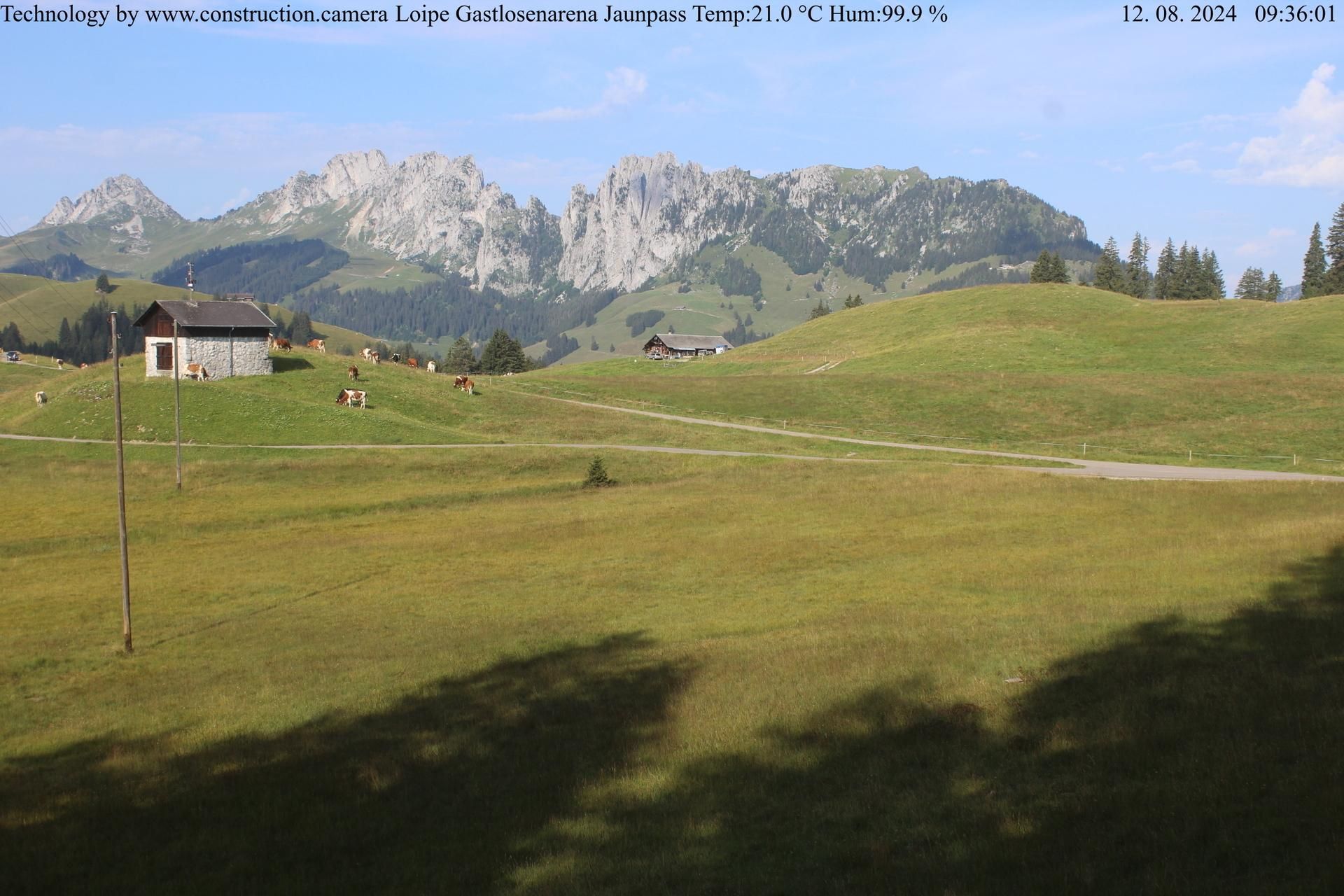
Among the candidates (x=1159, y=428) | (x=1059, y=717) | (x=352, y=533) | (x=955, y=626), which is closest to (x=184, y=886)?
(x=1059, y=717)

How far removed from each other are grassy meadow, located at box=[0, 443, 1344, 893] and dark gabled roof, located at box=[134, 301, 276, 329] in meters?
47.6

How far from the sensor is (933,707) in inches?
672

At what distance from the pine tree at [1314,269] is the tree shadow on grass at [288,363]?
6554 inches

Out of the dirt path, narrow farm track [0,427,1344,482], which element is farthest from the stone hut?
the dirt path

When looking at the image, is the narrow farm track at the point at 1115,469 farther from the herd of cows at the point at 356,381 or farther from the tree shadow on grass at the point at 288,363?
the tree shadow on grass at the point at 288,363

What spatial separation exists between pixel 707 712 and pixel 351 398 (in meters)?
74.2

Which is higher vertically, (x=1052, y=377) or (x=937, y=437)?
(x=1052, y=377)

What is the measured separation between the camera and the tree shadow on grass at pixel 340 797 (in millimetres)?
12664

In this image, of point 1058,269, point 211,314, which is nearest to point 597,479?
point 211,314

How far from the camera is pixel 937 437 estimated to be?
278 feet

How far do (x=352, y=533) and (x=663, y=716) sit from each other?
33.0m

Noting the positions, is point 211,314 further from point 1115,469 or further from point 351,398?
point 1115,469

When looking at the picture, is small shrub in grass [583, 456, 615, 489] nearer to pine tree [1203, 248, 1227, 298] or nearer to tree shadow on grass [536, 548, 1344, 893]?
tree shadow on grass [536, 548, 1344, 893]

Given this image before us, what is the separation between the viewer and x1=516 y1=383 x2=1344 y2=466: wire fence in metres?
70.8
